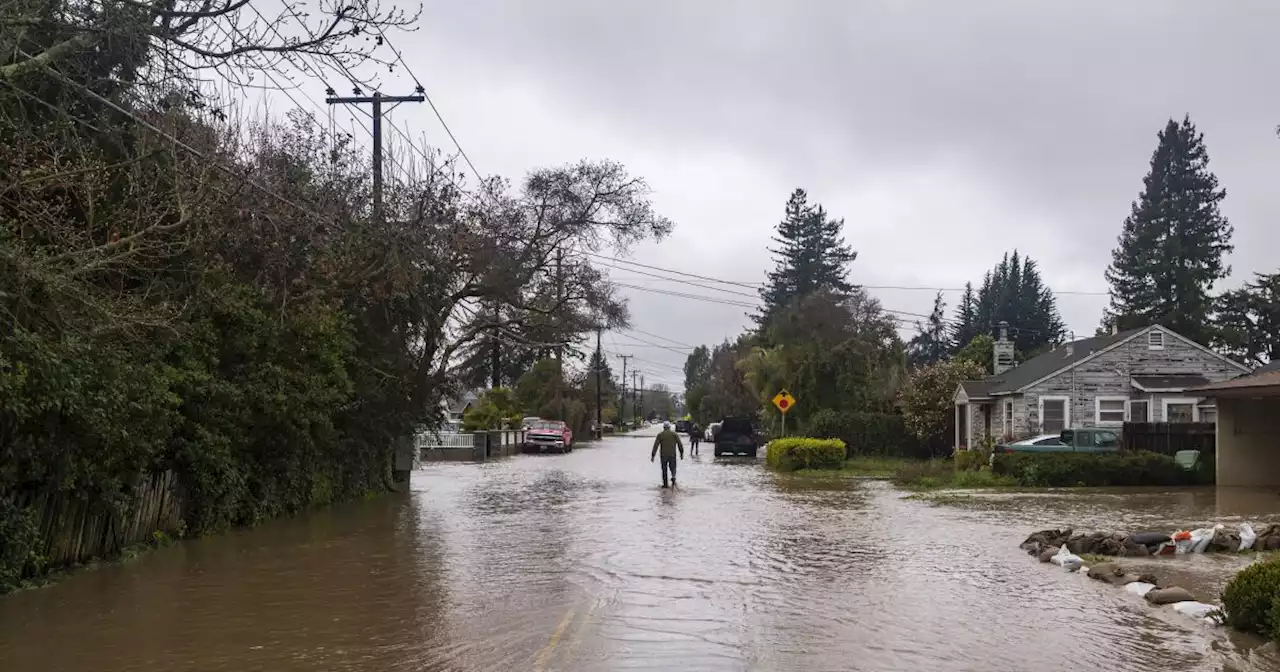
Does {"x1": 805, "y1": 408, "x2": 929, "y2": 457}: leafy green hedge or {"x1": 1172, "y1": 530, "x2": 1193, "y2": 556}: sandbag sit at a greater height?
{"x1": 805, "y1": 408, "x2": 929, "y2": 457}: leafy green hedge

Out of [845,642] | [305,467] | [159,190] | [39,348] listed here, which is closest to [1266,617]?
[845,642]

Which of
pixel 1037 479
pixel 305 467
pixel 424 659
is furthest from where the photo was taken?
pixel 1037 479

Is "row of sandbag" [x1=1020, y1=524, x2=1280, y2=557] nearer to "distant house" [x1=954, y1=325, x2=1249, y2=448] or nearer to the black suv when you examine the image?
"distant house" [x1=954, y1=325, x2=1249, y2=448]

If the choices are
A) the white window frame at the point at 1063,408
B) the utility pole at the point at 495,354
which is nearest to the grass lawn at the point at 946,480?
the white window frame at the point at 1063,408

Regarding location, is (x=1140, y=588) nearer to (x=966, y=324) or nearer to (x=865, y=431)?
(x=865, y=431)

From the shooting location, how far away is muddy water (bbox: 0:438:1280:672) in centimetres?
847

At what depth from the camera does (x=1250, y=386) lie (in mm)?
24875

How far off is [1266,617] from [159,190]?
12552 mm

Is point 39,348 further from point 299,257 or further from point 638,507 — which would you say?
point 638,507

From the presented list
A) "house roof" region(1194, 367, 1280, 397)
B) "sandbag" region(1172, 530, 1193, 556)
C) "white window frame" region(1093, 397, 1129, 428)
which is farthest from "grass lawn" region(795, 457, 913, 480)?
"sandbag" region(1172, 530, 1193, 556)

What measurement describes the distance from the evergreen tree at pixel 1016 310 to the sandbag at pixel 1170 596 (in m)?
73.9

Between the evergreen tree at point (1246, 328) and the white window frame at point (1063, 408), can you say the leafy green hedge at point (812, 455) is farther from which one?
the evergreen tree at point (1246, 328)

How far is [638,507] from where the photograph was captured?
21.7m

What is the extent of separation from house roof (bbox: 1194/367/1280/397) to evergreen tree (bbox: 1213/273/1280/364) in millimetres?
34158
